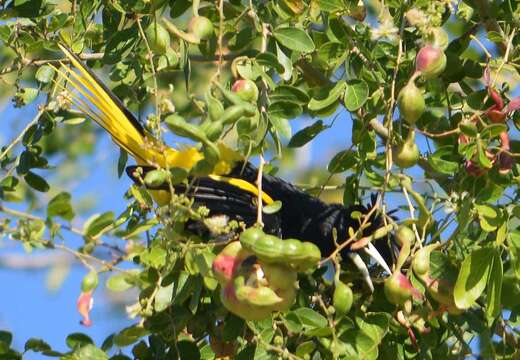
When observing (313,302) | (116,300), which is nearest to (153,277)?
(313,302)

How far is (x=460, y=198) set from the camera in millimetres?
1793

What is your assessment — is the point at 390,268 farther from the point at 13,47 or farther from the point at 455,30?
the point at 13,47

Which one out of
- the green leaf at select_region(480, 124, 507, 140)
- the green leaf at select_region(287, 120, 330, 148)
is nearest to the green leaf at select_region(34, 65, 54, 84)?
the green leaf at select_region(287, 120, 330, 148)

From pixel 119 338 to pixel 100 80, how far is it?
1.72ft

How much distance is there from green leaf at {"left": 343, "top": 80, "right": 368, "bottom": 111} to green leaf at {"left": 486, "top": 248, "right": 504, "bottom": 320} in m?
0.33

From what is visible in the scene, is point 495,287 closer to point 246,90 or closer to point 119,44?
point 246,90

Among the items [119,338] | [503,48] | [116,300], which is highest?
[503,48]

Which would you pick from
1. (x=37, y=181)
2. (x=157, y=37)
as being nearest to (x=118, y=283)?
(x=37, y=181)

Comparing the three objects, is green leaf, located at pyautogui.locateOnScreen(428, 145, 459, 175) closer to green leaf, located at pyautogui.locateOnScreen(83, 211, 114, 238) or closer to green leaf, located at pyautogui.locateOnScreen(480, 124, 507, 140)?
green leaf, located at pyautogui.locateOnScreen(480, 124, 507, 140)

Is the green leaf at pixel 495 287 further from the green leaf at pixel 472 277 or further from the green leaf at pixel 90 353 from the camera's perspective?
the green leaf at pixel 90 353

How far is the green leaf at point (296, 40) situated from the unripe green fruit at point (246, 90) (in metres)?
0.22

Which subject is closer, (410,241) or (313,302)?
(410,241)

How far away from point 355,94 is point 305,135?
0.35 m

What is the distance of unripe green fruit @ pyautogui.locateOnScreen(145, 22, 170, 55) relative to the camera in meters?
1.79
